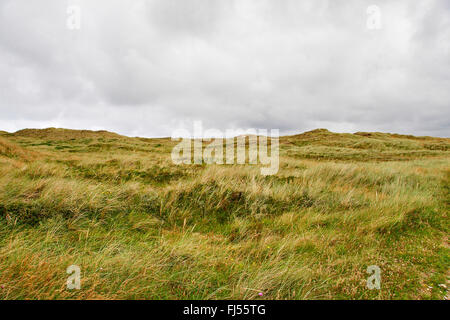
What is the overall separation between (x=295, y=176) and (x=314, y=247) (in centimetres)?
504

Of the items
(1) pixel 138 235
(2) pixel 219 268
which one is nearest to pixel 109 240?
(1) pixel 138 235

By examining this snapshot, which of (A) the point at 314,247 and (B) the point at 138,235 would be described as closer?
(A) the point at 314,247

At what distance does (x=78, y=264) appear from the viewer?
2541 mm

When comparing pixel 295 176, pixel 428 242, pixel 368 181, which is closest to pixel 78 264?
pixel 428 242

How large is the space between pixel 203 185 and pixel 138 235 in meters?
2.64

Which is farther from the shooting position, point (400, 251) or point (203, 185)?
point (203, 185)
